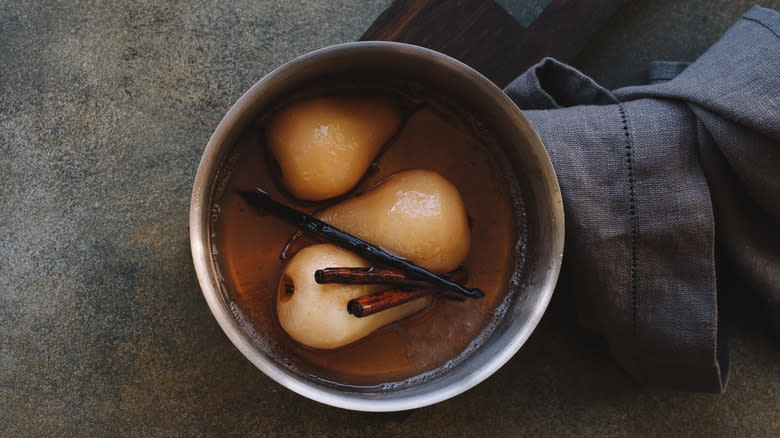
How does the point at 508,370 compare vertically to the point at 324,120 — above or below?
below

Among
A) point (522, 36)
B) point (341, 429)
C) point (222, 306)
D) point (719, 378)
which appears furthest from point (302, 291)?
point (719, 378)

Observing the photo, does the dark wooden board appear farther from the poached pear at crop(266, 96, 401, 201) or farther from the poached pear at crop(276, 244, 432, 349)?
the poached pear at crop(276, 244, 432, 349)

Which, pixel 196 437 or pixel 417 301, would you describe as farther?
pixel 196 437

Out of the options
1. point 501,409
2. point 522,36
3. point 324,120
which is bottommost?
point 501,409

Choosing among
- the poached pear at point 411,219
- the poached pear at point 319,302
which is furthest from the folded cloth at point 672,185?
the poached pear at point 319,302

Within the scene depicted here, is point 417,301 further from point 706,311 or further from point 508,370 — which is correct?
point 706,311

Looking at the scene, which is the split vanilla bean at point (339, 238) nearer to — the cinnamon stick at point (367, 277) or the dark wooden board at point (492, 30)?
the cinnamon stick at point (367, 277)
